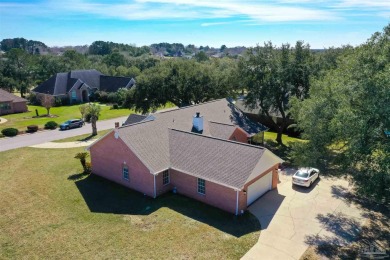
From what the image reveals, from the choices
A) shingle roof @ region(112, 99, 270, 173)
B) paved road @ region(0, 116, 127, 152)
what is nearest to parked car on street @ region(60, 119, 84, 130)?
paved road @ region(0, 116, 127, 152)

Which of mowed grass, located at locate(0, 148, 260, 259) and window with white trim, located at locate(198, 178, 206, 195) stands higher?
window with white trim, located at locate(198, 178, 206, 195)

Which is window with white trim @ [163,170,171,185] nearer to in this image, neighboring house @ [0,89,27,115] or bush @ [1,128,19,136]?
bush @ [1,128,19,136]

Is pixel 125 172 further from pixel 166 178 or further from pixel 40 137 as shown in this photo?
pixel 40 137

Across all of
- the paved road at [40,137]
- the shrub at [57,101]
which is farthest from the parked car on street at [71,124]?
the shrub at [57,101]

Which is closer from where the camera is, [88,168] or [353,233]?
[353,233]

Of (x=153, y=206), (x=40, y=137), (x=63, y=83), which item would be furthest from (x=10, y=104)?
(x=153, y=206)

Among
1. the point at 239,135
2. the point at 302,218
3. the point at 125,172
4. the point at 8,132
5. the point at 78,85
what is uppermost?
the point at 78,85
